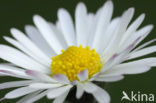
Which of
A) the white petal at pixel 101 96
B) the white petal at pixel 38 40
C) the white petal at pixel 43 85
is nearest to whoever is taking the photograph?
the white petal at pixel 101 96

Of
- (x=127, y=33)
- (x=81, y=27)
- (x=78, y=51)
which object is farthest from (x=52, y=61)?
(x=127, y=33)

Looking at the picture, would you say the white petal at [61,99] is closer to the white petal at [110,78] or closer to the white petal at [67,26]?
the white petal at [110,78]

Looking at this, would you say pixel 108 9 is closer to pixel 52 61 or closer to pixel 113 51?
pixel 113 51

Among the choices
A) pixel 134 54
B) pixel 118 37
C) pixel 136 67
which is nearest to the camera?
pixel 136 67

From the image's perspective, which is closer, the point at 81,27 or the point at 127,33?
the point at 127,33

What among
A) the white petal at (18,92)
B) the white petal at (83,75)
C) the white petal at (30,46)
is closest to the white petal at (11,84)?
the white petal at (18,92)

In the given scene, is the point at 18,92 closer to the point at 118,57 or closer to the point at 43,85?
the point at 43,85

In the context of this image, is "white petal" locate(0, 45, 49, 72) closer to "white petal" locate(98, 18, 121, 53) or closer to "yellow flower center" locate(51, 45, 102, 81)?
"yellow flower center" locate(51, 45, 102, 81)
